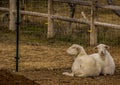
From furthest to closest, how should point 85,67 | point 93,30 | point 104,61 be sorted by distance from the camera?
1. point 93,30
2. point 104,61
3. point 85,67

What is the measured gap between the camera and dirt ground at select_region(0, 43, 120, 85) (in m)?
7.20

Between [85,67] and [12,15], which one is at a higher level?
[12,15]

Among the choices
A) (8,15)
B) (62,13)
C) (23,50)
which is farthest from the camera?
(62,13)

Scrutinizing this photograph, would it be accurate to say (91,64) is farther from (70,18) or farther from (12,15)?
(12,15)

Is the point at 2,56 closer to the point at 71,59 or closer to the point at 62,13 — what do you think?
the point at 71,59

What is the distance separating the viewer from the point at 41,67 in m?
9.67

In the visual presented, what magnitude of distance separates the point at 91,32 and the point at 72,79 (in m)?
4.40

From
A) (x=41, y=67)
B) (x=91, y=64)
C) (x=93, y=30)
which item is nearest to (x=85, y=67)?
(x=91, y=64)

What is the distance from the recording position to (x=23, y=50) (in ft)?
38.7

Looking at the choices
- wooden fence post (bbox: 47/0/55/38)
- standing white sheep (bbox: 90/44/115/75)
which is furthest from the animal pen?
standing white sheep (bbox: 90/44/115/75)

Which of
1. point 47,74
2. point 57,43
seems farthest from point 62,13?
point 47,74

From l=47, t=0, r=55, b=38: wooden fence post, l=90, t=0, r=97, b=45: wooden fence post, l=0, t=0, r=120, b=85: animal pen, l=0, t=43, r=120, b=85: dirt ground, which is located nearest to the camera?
l=0, t=43, r=120, b=85: dirt ground

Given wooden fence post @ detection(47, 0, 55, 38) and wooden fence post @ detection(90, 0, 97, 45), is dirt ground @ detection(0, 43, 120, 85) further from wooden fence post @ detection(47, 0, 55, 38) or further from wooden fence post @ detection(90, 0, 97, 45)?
wooden fence post @ detection(47, 0, 55, 38)

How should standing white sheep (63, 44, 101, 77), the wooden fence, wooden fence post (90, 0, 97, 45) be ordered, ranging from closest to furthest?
standing white sheep (63, 44, 101, 77) < the wooden fence < wooden fence post (90, 0, 97, 45)
